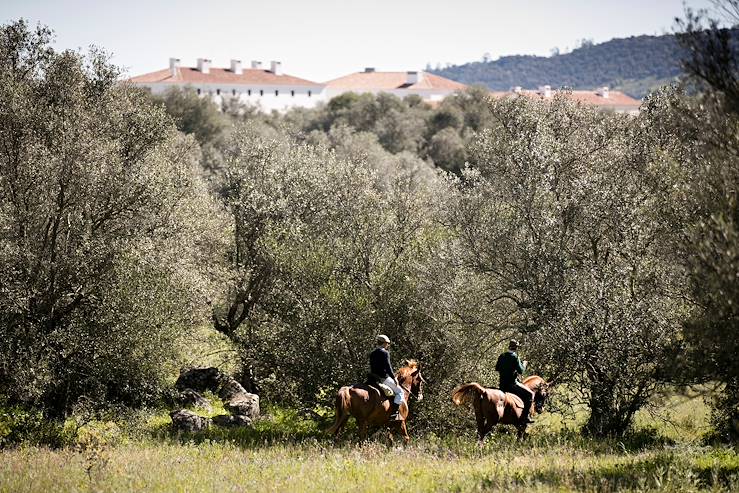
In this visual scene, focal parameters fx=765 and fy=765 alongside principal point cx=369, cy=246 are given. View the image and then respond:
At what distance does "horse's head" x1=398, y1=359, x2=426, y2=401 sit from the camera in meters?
20.2

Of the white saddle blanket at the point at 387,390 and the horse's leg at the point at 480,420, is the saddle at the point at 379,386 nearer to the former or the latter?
the white saddle blanket at the point at 387,390

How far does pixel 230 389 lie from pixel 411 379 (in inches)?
451

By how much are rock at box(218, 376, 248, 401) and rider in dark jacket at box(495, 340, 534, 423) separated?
12461 mm

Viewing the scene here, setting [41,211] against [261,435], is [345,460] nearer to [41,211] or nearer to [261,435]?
[261,435]

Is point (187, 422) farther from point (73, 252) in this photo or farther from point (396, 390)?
point (396, 390)

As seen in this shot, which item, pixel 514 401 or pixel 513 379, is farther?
pixel 513 379

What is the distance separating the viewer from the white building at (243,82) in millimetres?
168375

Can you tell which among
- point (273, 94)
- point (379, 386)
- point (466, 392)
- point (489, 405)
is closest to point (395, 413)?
point (379, 386)

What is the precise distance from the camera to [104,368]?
22.5 meters

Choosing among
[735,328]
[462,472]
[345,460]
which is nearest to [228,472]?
[345,460]

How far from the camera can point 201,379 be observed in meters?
30.8

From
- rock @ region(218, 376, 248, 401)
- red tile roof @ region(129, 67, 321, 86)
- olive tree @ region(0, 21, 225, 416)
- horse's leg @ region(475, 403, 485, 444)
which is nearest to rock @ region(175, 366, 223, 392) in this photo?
rock @ region(218, 376, 248, 401)

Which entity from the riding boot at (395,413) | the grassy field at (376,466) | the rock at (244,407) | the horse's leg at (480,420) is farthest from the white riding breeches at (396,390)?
the rock at (244,407)

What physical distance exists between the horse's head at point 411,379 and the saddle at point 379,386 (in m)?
0.79
